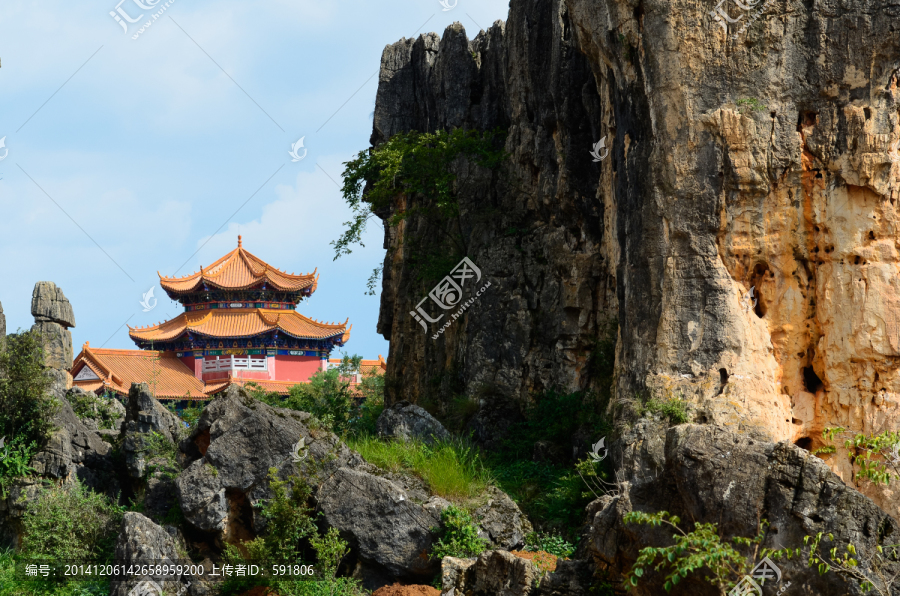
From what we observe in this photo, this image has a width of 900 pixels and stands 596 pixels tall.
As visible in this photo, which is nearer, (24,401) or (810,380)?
(810,380)

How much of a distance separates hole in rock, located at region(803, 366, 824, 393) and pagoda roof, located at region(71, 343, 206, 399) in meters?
21.9

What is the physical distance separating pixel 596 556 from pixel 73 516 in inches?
280

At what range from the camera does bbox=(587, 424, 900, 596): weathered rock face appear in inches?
319

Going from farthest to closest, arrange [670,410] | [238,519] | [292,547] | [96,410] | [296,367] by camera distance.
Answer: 1. [296,367]
2. [96,410]
3. [238,519]
4. [670,410]
5. [292,547]

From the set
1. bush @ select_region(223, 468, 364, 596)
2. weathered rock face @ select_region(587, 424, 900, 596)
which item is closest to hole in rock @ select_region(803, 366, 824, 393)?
weathered rock face @ select_region(587, 424, 900, 596)

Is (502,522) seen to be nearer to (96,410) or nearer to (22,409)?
(22,409)

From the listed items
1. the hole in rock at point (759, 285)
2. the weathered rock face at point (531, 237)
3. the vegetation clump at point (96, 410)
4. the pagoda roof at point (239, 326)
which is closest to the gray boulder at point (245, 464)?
the weathered rock face at point (531, 237)

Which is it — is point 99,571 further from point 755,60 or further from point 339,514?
point 755,60

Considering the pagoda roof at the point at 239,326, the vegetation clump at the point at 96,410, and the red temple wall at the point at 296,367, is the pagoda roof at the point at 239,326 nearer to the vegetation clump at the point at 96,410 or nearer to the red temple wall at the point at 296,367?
the red temple wall at the point at 296,367

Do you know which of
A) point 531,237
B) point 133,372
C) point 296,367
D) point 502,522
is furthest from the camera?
point 296,367

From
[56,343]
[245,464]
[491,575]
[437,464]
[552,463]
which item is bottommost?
[491,575]

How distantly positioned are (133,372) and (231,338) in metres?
3.40

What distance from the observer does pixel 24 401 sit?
14.7 m

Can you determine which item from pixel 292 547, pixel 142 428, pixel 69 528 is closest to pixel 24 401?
pixel 142 428
